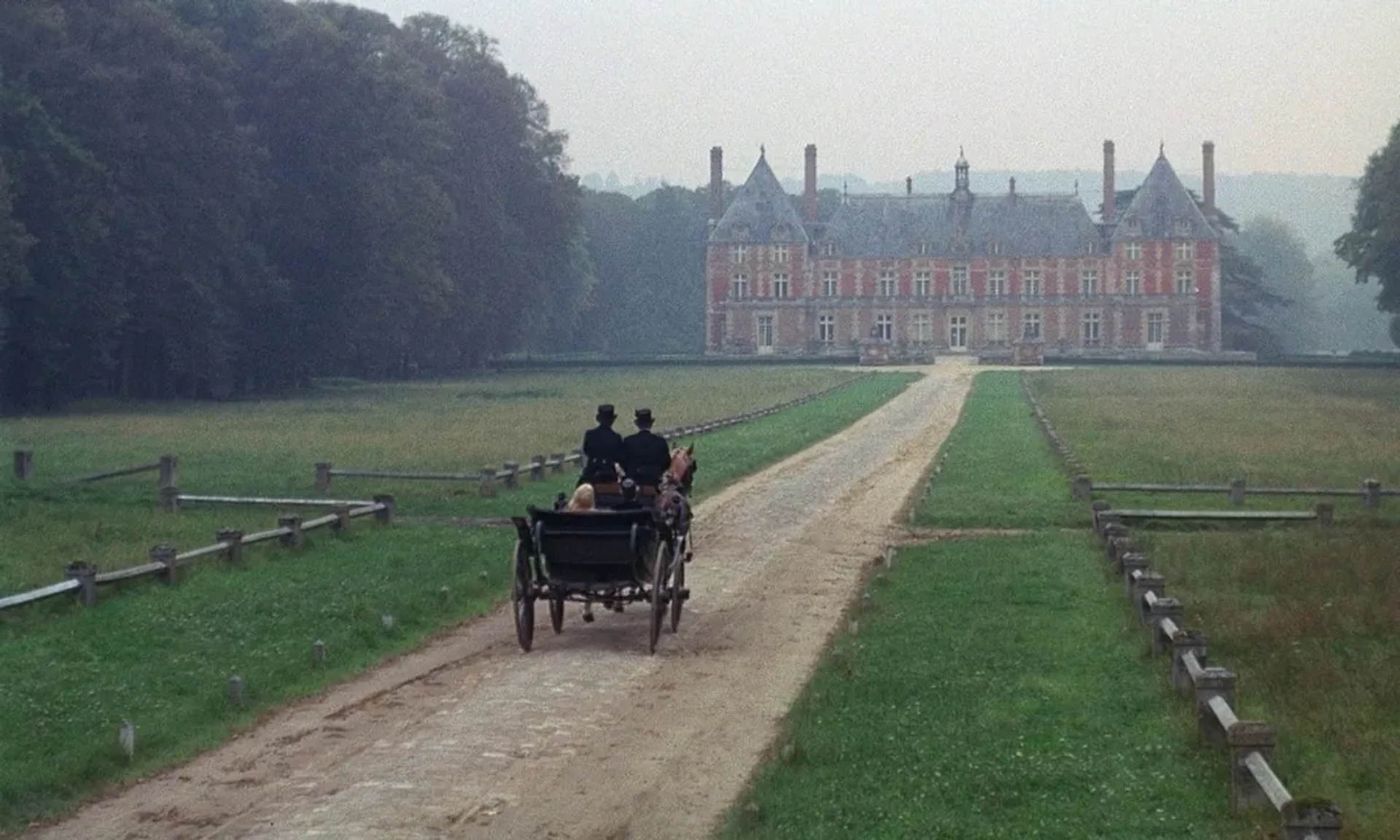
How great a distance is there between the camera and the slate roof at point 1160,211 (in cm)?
13125

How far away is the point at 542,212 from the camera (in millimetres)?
94312

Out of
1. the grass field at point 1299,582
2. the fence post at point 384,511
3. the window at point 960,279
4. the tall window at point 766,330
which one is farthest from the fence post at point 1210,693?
the tall window at point 766,330

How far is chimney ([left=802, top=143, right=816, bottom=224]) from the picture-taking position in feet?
451

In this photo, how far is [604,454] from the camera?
1773cm

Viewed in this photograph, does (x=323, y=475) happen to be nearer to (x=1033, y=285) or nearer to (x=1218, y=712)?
(x=1218, y=712)

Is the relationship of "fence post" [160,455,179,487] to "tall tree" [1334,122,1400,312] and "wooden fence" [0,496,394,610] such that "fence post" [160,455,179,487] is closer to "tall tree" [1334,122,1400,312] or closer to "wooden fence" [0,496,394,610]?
"wooden fence" [0,496,394,610]

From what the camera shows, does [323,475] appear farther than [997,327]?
No

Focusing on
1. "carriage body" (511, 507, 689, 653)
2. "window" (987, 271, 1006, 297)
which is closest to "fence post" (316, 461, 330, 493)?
"carriage body" (511, 507, 689, 653)

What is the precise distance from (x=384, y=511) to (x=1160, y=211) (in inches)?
4497

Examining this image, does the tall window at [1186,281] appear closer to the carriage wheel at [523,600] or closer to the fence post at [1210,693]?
the carriage wheel at [523,600]

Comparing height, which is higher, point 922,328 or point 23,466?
point 922,328

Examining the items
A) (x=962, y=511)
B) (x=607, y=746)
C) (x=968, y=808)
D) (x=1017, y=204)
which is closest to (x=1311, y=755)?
(x=968, y=808)

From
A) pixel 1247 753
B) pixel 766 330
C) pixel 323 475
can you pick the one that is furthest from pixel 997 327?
pixel 1247 753

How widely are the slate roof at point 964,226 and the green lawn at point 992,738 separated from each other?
11573 cm
